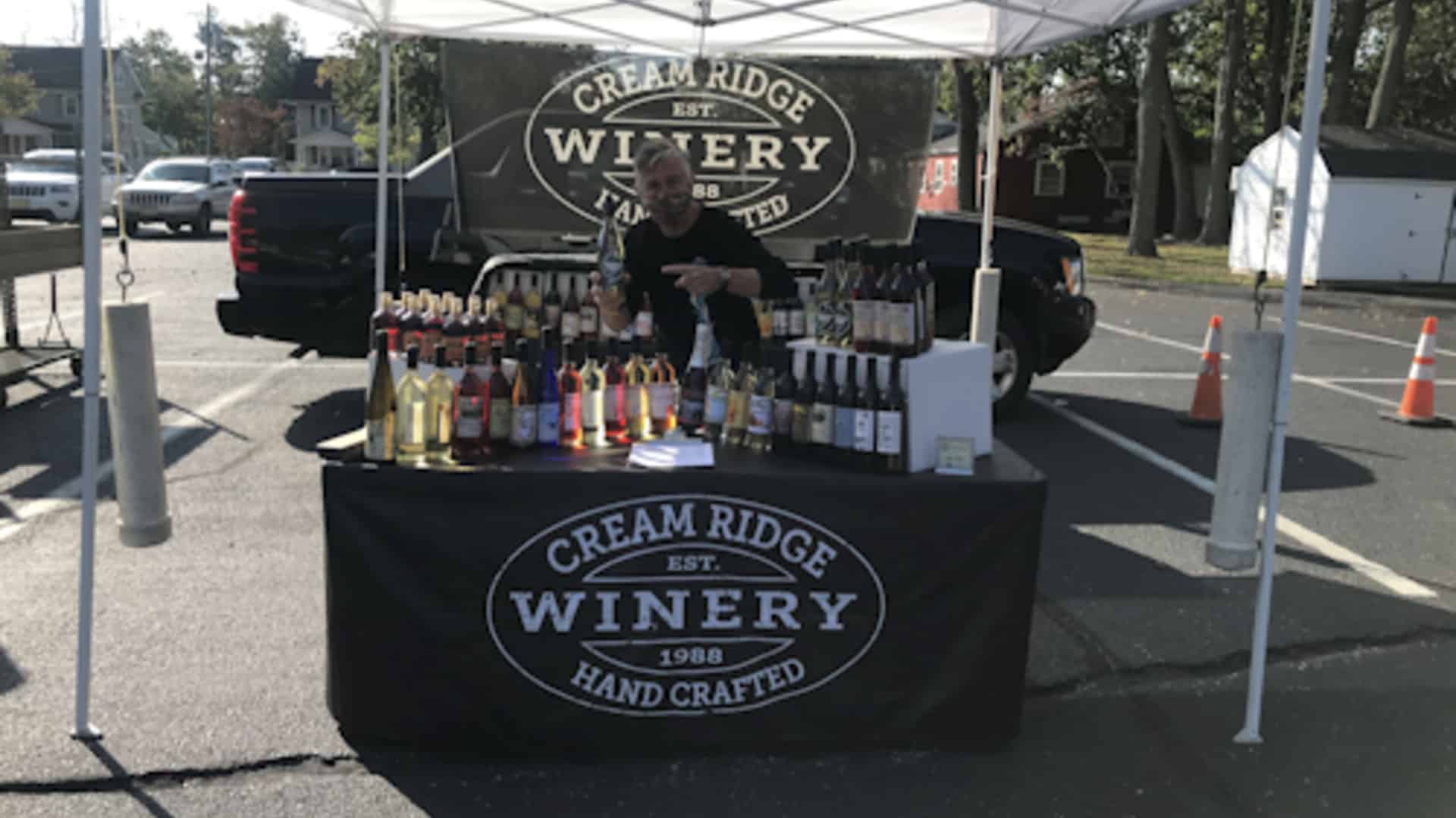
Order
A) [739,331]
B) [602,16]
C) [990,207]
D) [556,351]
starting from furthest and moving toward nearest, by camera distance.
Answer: [990,207] → [602,16] → [739,331] → [556,351]

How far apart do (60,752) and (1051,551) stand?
398 centimetres

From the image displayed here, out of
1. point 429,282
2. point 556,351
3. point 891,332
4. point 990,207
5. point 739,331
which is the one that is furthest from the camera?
point 429,282

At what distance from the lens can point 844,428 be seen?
328 centimetres

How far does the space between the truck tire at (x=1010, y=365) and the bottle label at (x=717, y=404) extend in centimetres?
478

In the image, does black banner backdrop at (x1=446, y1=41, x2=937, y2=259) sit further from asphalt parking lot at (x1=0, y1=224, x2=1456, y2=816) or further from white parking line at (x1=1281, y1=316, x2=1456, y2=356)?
white parking line at (x1=1281, y1=316, x2=1456, y2=356)

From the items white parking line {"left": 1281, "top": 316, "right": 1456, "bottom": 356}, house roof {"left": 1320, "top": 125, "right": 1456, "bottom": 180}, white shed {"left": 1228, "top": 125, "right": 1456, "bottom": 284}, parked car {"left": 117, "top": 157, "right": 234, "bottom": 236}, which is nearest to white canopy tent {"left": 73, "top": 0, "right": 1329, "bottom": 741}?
white parking line {"left": 1281, "top": 316, "right": 1456, "bottom": 356}

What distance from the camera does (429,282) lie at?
298 inches

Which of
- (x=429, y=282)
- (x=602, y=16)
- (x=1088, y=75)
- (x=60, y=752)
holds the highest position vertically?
(x=1088, y=75)

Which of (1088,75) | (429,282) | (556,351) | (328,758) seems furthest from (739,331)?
(1088,75)

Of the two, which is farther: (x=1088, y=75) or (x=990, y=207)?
(x=1088, y=75)

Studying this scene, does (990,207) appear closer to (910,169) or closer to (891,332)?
(910,169)

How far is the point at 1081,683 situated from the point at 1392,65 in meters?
24.3

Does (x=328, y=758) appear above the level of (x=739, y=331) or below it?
below

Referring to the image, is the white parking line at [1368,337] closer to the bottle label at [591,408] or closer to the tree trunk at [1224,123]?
the bottle label at [591,408]
